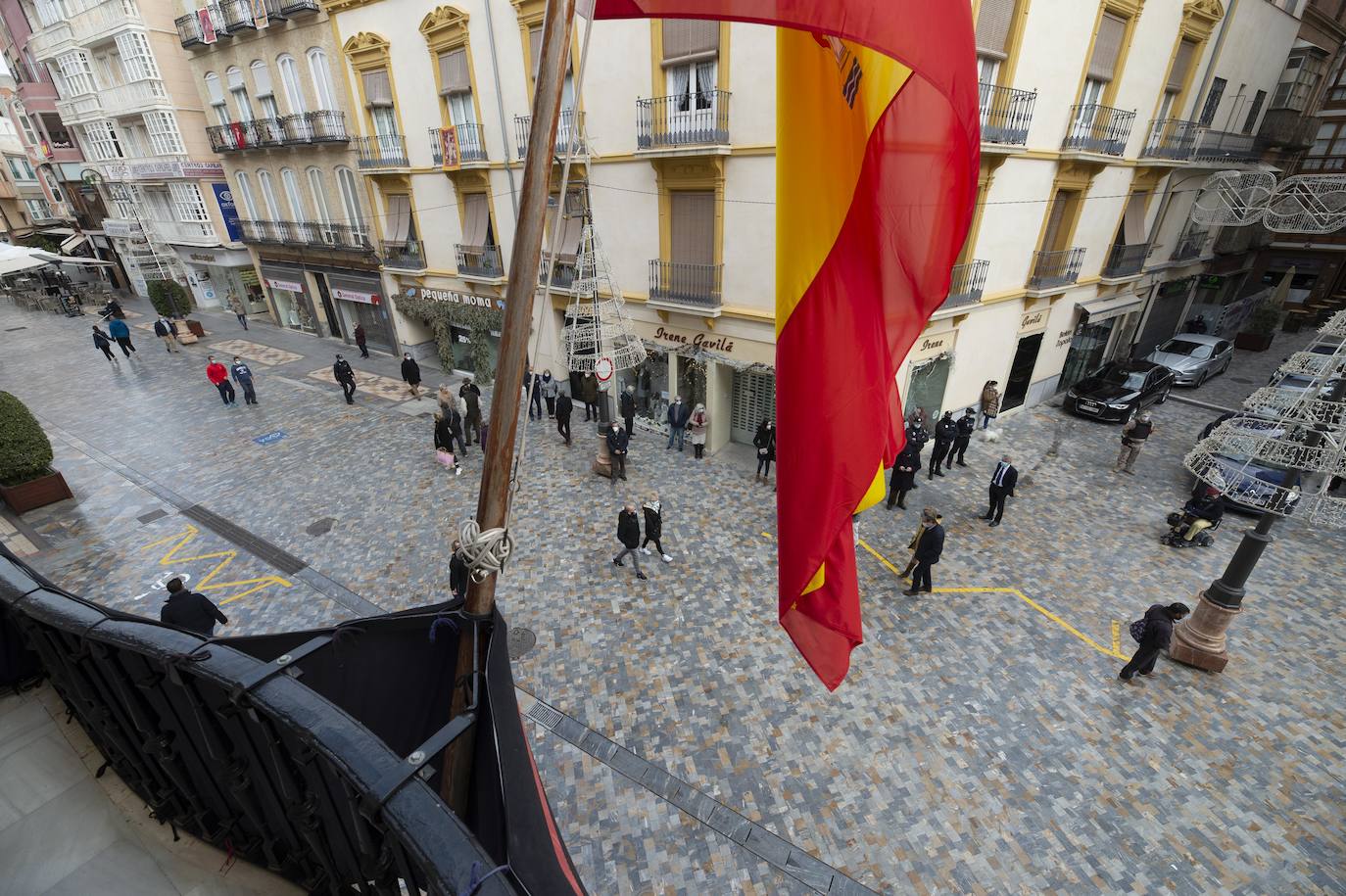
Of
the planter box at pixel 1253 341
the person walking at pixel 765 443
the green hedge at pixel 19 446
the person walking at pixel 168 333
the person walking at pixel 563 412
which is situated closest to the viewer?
the green hedge at pixel 19 446

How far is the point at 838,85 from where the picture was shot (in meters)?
2.95

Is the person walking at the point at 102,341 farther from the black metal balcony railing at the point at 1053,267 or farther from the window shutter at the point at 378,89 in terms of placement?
the black metal balcony railing at the point at 1053,267

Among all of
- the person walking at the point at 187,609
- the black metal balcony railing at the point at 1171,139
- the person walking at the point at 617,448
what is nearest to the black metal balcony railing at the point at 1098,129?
the black metal balcony railing at the point at 1171,139

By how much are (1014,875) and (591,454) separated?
38.1 ft

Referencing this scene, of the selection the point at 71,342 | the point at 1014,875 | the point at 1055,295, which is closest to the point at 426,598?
the point at 1014,875

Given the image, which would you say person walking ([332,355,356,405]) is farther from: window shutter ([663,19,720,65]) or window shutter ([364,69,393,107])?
window shutter ([663,19,720,65])

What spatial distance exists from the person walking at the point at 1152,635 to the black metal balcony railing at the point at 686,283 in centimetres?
973

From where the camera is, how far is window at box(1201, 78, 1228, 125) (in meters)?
17.4

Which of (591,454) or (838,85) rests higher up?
(838,85)

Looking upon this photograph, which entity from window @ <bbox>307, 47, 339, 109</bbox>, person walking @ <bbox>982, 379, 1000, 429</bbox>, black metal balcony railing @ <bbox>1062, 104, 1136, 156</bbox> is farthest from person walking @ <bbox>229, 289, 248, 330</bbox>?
black metal balcony railing @ <bbox>1062, 104, 1136, 156</bbox>

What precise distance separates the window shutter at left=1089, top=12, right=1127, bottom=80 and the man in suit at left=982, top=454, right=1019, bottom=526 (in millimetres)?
10209

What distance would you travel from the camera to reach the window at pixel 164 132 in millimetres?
24828

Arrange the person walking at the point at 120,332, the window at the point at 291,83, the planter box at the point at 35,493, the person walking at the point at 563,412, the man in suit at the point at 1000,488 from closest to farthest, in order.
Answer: the man in suit at the point at 1000,488, the planter box at the point at 35,493, the person walking at the point at 563,412, the window at the point at 291,83, the person walking at the point at 120,332

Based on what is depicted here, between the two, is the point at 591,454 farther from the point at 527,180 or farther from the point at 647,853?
the point at 527,180
